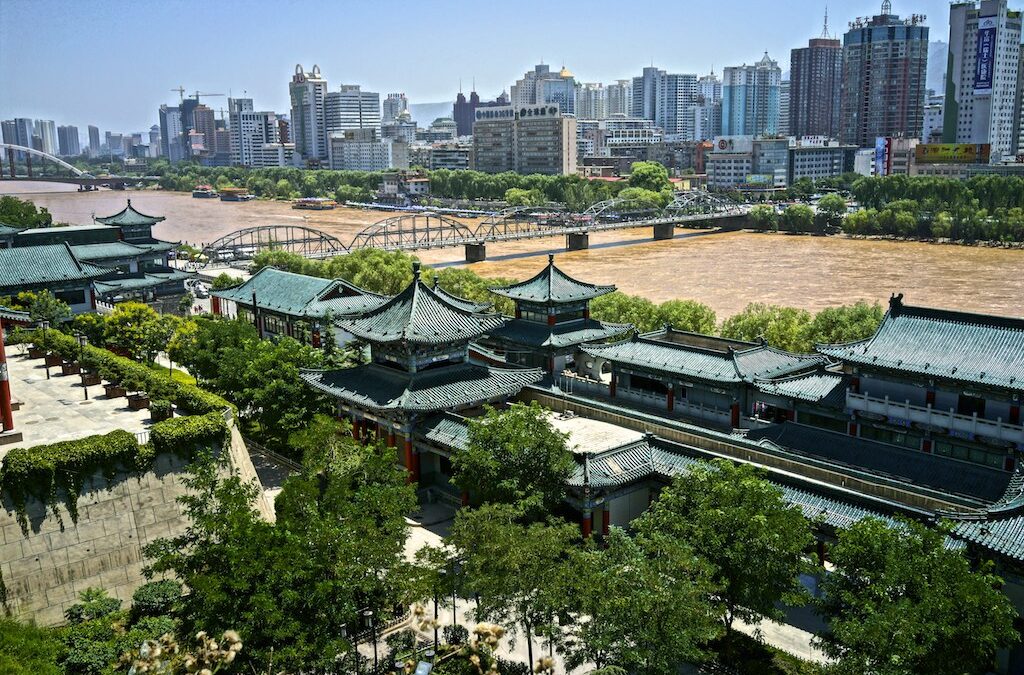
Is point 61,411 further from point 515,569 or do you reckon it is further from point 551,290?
point 551,290

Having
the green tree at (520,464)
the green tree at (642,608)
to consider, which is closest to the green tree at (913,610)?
the green tree at (642,608)

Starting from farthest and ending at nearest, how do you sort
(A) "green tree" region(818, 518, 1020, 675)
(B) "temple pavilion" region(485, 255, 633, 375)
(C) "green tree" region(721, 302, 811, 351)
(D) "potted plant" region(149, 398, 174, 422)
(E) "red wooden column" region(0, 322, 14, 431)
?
(C) "green tree" region(721, 302, 811, 351)
(B) "temple pavilion" region(485, 255, 633, 375)
(D) "potted plant" region(149, 398, 174, 422)
(E) "red wooden column" region(0, 322, 14, 431)
(A) "green tree" region(818, 518, 1020, 675)

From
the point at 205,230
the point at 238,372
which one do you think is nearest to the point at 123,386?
the point at 238,372

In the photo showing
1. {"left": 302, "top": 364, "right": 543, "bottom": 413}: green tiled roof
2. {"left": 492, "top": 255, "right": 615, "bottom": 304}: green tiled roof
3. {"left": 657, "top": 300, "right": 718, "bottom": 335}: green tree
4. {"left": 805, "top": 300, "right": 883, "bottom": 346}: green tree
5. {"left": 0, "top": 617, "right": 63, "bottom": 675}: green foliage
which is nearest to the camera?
{"left": 0, "top": 617, "right": 63, "bottom": 675}: green foliage

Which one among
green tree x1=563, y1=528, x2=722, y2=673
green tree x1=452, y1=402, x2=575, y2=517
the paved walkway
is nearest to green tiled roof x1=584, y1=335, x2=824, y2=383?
green tree x1=452, y1=402, x2=575, y2=517

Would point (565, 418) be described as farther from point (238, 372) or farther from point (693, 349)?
point (238, 372)

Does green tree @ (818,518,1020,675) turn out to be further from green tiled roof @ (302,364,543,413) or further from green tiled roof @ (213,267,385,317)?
green tiled roof @ (213,267,385,317)

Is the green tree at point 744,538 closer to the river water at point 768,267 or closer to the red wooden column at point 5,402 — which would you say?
the red wooden column at point 5,402
